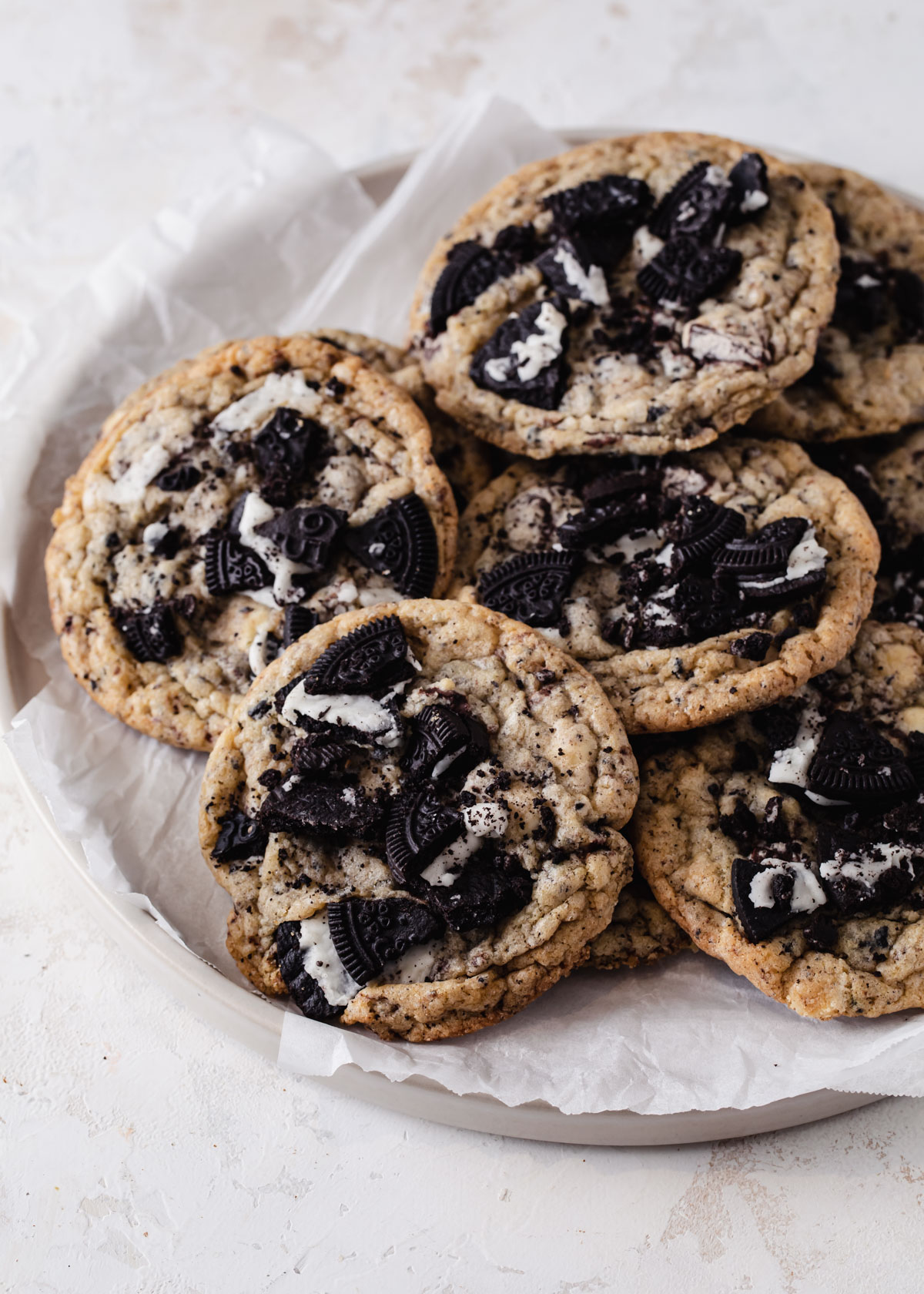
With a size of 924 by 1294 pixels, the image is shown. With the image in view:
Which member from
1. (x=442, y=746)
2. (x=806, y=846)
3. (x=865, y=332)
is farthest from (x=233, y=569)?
(x=865, y=332)

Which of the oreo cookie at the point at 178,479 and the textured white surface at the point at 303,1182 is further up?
the oreo cookie at the point at 178,479

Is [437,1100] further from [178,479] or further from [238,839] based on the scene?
[178,479]

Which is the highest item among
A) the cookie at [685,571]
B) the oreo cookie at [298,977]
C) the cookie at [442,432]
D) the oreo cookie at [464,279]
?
the oreo cookie at [464,279]

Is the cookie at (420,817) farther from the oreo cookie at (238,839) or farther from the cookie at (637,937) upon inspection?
the cookie at (637,937)

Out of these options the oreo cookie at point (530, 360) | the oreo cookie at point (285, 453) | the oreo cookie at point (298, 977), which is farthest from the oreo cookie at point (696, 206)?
the oreo cookie at point (298, 977)

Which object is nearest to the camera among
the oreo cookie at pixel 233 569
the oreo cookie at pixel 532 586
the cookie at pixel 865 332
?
the oreo cookie at pixel 532 586
